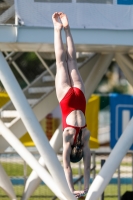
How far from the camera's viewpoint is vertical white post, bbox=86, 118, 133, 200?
12.3 metres

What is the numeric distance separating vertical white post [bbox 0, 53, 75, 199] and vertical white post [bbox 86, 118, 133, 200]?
16.9 inches

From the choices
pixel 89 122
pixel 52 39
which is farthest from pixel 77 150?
pixel 89 122

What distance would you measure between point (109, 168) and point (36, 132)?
1.49m

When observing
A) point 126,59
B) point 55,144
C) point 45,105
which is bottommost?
point 55,144

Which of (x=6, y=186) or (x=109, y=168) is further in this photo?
(x=6, y=186)

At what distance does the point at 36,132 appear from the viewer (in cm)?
1230

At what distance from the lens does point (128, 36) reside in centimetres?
1266

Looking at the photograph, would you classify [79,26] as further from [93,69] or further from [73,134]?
[93,69]

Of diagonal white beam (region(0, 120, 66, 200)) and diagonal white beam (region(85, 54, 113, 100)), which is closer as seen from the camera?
diagonal white beam (region(0, 120, 66, 200))

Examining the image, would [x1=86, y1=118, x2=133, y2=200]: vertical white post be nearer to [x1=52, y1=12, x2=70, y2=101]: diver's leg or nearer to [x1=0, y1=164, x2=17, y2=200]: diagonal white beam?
[x1=0, y1=164, x2=17, y2=200]: diagonal white beam

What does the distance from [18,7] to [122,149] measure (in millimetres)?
3186

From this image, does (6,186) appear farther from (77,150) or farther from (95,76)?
(95,76)

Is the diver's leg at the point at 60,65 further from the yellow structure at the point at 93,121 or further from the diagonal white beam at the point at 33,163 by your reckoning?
the yellow structure at the point at 93,121

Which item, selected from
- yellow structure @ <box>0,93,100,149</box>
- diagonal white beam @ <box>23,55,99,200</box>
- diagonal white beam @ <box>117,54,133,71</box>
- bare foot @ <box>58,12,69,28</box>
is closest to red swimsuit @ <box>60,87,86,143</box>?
bare foot @ <box>58,12,69,28</box>
